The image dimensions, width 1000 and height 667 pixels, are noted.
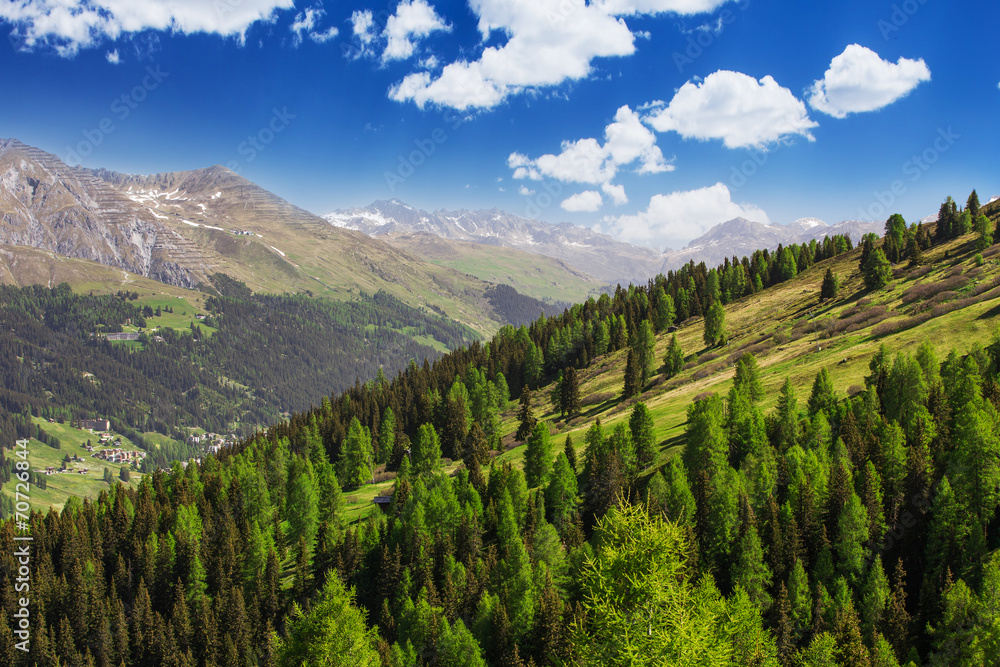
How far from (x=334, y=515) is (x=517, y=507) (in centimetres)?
3770

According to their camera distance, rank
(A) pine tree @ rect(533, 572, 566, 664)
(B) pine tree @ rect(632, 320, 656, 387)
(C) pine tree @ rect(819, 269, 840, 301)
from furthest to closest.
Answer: (C) pine tree @ rect(819, 269, 840, 301) → (B) pine tree @ rect(632, 320, 656, 387) → (A) pine tree @ rect(533, 572, 566, 664)

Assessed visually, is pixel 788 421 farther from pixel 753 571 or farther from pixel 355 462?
pixel 355 462

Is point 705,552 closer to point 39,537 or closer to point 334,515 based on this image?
point 334,515

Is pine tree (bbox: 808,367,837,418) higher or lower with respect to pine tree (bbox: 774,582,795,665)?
higher

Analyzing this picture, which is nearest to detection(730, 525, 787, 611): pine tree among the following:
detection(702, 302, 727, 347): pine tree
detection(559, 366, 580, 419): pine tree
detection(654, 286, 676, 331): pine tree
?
detection(559, 366, 580, 419): pine tree

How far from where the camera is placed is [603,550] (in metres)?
19.9

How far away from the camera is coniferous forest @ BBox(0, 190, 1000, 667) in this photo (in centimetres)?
3912

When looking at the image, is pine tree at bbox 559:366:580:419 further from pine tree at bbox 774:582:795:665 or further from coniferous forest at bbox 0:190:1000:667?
pine tree at bbox 774:582:795:665

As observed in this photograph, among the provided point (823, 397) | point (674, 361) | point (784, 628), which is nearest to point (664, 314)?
point (674, 361)

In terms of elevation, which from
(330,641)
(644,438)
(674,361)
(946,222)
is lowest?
(644,438)

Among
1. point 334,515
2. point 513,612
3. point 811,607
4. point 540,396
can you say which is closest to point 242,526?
point 334,515

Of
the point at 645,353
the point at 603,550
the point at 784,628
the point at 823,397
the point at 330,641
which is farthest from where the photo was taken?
the point at 645,353

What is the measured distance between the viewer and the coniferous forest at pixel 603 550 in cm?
3912

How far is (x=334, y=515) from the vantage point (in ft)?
327
